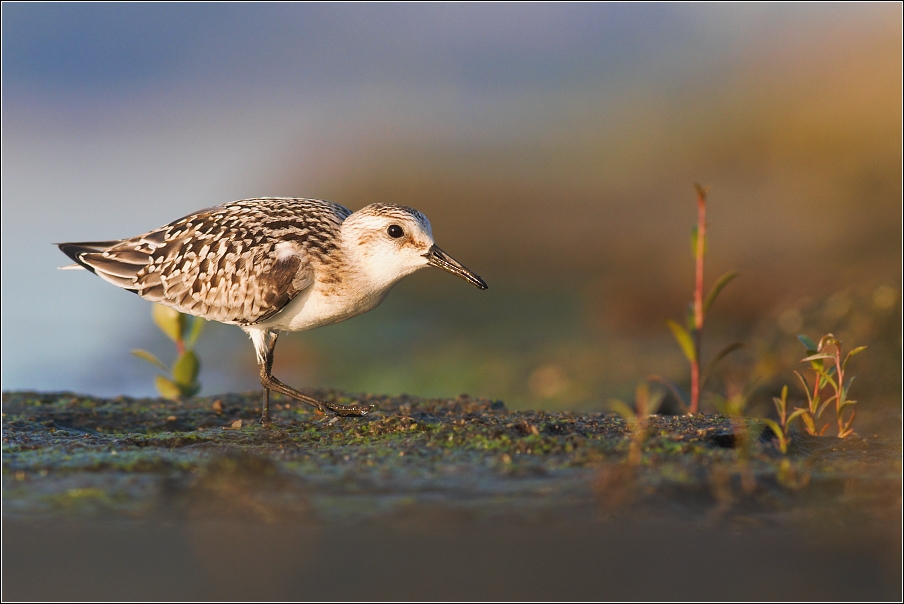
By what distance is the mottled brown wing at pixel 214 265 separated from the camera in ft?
21.1

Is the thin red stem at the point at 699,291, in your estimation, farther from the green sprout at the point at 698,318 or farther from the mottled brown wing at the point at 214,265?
the mottled brown wing at the point at 214,265

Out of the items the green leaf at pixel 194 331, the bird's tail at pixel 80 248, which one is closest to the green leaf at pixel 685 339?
the green leaf at pixel 194 331

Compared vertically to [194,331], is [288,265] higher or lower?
higher

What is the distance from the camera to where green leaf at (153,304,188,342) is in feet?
25.8

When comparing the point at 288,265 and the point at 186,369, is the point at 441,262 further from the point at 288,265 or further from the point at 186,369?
the point at 186,369

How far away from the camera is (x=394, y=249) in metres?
6.45

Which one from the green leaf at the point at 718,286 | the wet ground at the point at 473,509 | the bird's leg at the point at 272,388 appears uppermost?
the green leaf at the point at 718,286

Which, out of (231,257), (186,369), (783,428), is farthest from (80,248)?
(783,428)

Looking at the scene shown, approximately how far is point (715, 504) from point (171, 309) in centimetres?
543

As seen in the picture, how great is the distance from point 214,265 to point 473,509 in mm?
3829

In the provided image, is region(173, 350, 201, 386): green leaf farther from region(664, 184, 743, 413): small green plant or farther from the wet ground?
region(664, 184, 743, 413): small green plant

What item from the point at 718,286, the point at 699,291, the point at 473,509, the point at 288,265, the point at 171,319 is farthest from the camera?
the point at 171,319

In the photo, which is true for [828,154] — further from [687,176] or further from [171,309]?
[171,309]

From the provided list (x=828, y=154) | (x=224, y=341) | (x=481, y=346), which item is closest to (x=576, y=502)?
(x=481, y=346)
